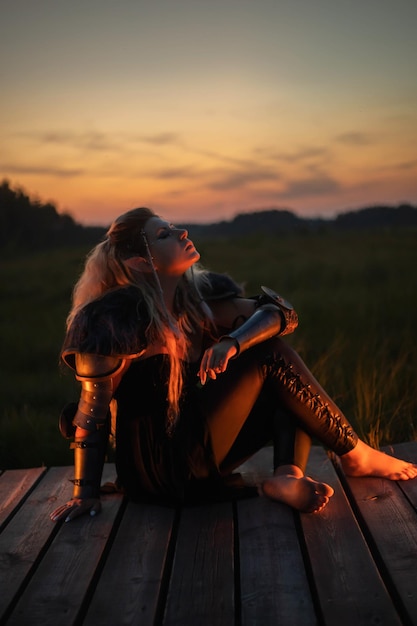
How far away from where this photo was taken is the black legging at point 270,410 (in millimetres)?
2848

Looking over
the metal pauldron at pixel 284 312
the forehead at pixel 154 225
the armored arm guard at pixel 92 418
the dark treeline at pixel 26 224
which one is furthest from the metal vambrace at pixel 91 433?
the dark treeline at pixel 26 224

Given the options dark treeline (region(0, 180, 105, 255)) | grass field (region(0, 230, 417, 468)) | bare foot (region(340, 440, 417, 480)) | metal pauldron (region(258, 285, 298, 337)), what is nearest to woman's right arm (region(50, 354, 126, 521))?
metal pauldron (region(258, 285, 298, 337))

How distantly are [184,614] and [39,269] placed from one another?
43.0ft

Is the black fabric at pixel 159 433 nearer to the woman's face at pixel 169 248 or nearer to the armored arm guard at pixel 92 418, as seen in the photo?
the armored arm guard at pixel 92 418

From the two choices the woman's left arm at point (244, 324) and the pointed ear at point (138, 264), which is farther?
the pointed ear at point (138, 264)

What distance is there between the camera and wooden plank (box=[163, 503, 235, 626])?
6.82ft

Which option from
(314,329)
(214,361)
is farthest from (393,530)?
(314,329)

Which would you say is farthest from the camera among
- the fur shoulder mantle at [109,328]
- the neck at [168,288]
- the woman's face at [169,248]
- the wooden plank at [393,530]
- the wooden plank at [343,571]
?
the neck at [168,288]

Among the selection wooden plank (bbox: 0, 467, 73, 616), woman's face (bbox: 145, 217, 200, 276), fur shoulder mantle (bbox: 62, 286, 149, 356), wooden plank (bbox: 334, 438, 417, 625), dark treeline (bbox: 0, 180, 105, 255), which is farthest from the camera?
dark treeline (bbox: 0, 180, 105, 255)

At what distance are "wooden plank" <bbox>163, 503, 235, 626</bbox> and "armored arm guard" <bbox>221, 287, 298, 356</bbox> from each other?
59 cm

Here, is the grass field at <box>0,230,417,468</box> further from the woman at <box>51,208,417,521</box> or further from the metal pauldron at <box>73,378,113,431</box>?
the metal pauldron at <box>73,378,113,431</box>

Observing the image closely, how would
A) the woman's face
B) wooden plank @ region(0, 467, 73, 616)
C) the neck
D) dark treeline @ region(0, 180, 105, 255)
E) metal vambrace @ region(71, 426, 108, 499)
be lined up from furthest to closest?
A: dark treeline @ region(0, 180, 105, 255), the neck, the woman's face, metal vambrace @ region(71, 426, 108, 499), wooden plank @ region(0, 467, 73, 616)

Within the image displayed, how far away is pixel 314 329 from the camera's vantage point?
25.1ft

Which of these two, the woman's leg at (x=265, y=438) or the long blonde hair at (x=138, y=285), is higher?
the long blonde hair at (x=138, y=285)
